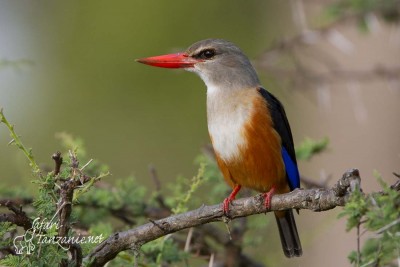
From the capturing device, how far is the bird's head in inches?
207

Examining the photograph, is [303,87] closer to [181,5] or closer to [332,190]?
[332,190]

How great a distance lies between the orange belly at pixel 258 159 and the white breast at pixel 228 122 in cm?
3

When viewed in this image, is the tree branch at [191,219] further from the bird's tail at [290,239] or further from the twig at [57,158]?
the bird's tail at [290,239]

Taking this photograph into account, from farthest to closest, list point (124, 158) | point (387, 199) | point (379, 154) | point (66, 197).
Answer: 1. point (124, 158)
2. point (379, 154)
3. point (66, 197)
4. point (387, 199)

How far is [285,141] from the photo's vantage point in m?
4.83

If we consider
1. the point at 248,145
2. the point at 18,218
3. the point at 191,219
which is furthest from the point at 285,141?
the point at 18,218

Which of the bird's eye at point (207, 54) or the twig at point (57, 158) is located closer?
the twig at point (57, 158)

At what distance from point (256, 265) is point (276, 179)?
1.67 feet

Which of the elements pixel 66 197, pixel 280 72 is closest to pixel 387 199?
pixel 66 197

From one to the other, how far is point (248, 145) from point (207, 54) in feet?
3.29

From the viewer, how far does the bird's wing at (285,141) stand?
4.78 metres

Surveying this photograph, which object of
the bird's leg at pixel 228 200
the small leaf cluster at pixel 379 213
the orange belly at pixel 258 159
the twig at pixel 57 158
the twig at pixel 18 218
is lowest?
the small leaf cluster at pixel 379 213

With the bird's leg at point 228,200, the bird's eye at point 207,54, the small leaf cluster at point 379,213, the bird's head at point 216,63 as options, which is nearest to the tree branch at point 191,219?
the bird's leg at point 228,200

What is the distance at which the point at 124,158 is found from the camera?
12.5 m
